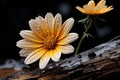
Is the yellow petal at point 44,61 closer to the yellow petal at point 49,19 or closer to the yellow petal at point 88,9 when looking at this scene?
the yellow petal at point 49,19

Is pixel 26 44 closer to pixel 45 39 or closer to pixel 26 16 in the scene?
pixel 45 39

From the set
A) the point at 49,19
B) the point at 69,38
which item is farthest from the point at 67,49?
the point at 49,19

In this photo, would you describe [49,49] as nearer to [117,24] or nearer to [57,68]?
[57,68]

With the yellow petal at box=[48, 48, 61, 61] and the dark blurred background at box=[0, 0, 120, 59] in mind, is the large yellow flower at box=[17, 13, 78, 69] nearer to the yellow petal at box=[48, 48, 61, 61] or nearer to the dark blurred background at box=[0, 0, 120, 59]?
the yellow petal at box=[48, 48, 61, 61]

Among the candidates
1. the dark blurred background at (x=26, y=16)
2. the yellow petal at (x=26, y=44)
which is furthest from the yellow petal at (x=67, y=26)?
the dark blurred background at (x=26, y=16)

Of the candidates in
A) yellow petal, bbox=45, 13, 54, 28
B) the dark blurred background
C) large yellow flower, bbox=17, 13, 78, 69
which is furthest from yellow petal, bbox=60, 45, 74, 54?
the dark blurred background

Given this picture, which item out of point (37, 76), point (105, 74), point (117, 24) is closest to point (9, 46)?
point (117, 24)
